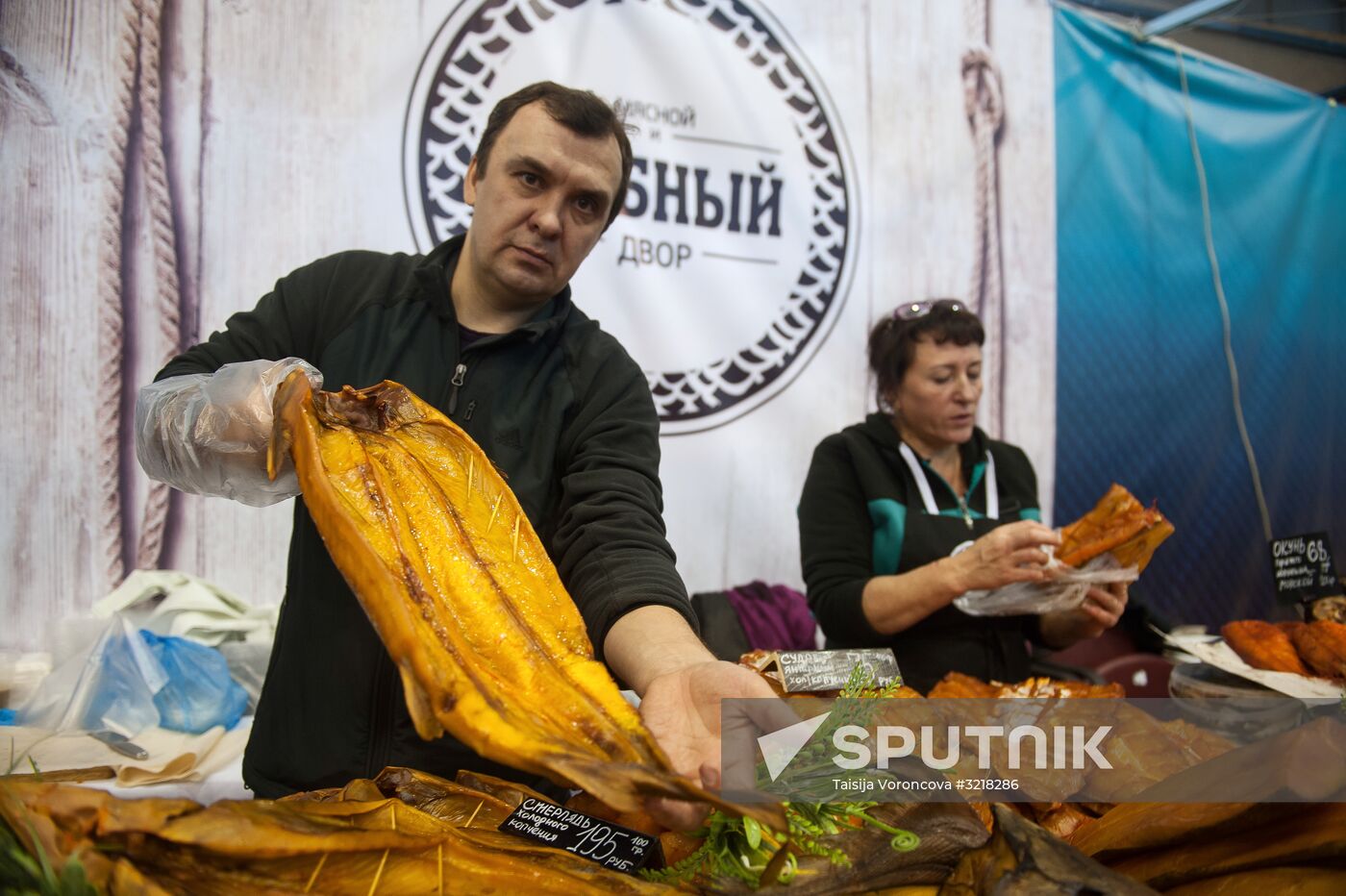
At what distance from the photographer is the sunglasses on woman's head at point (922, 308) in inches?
105

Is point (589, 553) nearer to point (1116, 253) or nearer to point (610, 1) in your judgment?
point (610, 1)

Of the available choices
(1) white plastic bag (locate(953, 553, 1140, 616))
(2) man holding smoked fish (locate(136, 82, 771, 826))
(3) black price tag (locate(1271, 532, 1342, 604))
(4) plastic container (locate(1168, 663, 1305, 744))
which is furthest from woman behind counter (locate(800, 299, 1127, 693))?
(2) man holding smoked fish (locate(136, 82, 771, 826))

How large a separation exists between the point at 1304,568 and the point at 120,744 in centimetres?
314

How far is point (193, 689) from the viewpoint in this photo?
7.55ft

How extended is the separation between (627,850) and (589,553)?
543 millimetres

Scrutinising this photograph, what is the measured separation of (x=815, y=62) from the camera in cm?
338

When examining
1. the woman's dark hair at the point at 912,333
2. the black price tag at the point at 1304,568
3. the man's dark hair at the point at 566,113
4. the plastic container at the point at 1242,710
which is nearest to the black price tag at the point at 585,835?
the man's dark hair at the point at 566,113

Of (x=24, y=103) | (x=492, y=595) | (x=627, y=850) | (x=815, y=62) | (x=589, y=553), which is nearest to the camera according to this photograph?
(x=627, y=850)

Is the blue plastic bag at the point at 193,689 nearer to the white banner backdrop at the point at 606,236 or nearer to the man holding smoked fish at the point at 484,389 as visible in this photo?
the white banner backdrop at the point at 606,236

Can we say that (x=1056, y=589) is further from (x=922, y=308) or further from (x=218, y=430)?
(x=218, y=430)

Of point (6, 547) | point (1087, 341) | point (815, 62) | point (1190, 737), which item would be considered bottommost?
point (1190, 737)

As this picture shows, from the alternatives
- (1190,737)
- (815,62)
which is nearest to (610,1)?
(815,62)

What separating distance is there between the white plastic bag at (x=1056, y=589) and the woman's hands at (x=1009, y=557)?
0.06 meters

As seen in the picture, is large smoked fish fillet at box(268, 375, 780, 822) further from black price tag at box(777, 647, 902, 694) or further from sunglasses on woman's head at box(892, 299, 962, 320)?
sunglasses on woman's head at box(892, 299, 962, 320)
